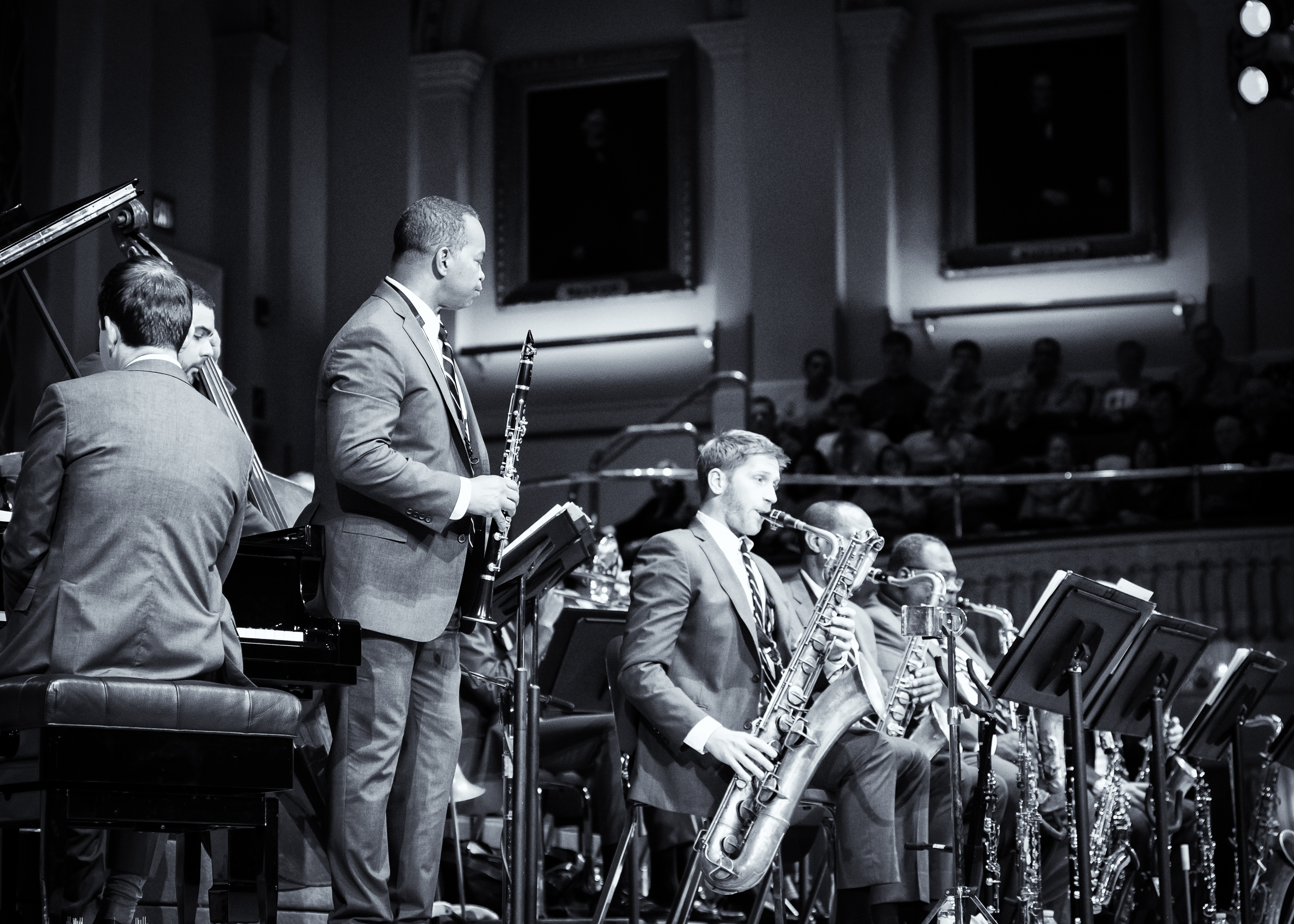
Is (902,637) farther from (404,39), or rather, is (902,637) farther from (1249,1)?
(404,39)

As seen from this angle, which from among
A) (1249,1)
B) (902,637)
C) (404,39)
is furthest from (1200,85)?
(902,637)

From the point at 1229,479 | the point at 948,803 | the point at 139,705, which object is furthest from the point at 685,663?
the point at 1229,479

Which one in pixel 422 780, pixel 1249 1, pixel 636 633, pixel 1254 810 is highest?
pixel 1249 1

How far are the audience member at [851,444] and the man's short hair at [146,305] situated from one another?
24.3ft

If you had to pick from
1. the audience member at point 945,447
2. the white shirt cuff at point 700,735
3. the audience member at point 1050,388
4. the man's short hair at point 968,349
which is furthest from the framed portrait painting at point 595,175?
the white shirt cuff at point 700,735

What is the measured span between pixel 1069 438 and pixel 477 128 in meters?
6.12

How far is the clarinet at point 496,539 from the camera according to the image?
4.08 m

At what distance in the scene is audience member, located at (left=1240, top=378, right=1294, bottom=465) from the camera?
9938 mm

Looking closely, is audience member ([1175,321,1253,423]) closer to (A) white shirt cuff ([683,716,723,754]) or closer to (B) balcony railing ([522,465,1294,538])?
(B) balcony railing ([522,465,1294,538])

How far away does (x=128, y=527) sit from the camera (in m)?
3.59

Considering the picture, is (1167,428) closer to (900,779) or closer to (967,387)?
(967,387)

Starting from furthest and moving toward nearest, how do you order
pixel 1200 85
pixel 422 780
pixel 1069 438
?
1. pixel 1200 85
2. pixel 1069 438
3. pixel 422 780

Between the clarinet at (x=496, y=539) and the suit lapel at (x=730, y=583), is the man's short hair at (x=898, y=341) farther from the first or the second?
the clarinet at (x=496, y=539)

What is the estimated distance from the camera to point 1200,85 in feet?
41.5
